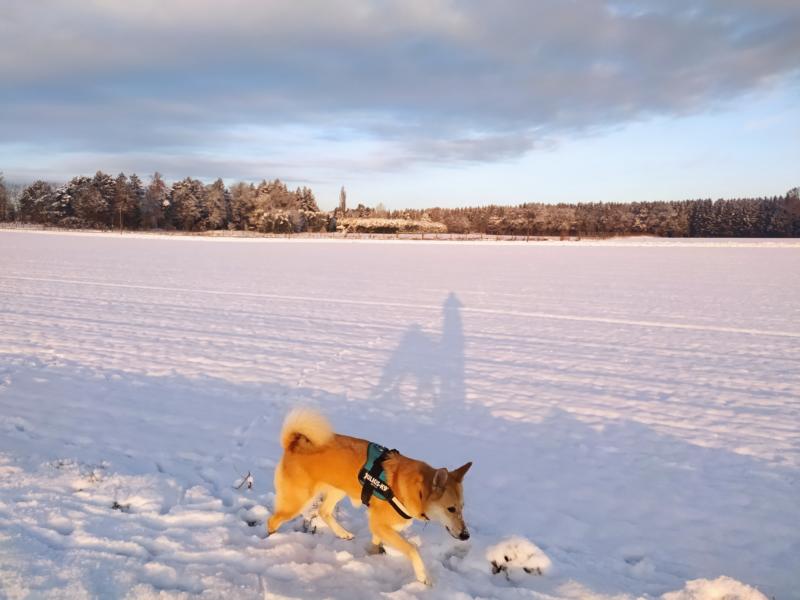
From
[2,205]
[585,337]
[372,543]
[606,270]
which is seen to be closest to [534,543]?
[372,543]

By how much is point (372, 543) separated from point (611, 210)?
134 meters

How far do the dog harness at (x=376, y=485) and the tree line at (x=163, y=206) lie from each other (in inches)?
3890

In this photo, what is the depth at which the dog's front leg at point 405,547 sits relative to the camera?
3.50 meters

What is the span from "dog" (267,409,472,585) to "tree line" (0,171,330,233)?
3876 inches

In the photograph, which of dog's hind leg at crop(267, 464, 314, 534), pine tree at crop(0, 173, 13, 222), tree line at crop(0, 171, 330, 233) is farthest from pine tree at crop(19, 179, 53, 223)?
dog's hind leg at crop(267, 464, 314, 534)

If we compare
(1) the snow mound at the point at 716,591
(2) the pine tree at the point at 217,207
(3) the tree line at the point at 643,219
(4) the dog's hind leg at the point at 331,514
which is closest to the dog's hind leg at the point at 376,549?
(4) the dog's hind leg at the point at 331,514

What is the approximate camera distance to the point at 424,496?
11.2 ft

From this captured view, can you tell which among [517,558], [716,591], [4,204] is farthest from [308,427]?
[4,204]

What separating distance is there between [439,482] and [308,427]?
1.08 m

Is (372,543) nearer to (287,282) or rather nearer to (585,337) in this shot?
(585,337)

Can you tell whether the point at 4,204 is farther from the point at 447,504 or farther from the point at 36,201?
the point at 447,504

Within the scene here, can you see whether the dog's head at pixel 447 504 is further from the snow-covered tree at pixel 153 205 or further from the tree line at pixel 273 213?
the snow-covered tree at pixel 153 205

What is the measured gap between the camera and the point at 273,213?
9988 cm

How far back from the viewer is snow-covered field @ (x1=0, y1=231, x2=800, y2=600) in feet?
12.1
